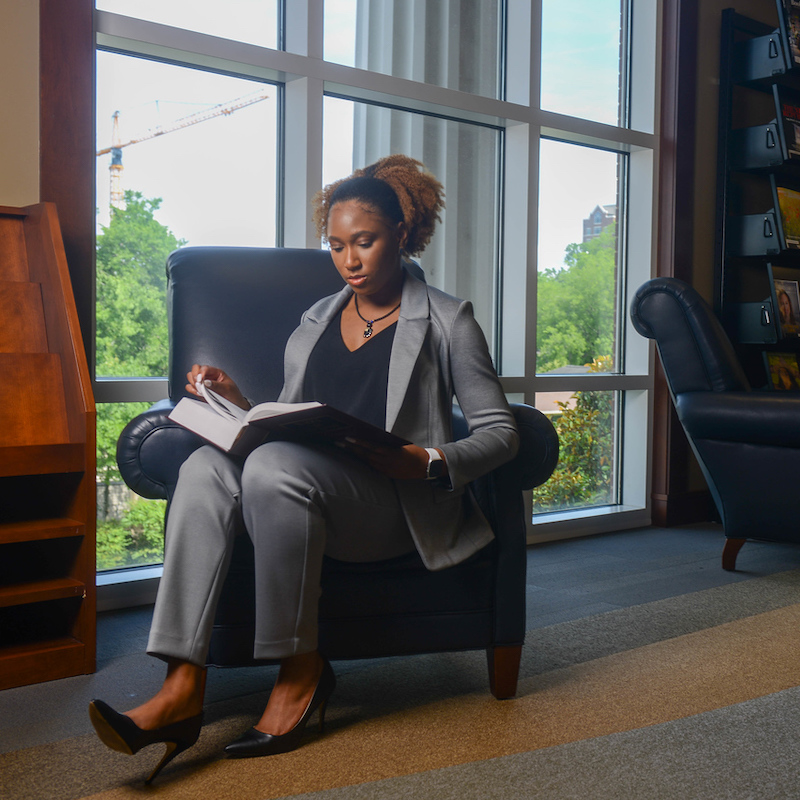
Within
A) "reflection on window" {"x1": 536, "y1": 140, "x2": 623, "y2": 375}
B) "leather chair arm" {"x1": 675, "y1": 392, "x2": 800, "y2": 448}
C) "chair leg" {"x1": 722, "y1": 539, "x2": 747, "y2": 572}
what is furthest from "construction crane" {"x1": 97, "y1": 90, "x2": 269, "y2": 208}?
"chair leg" {"x1": 722, "y1": 539, "x2": 747, "y2": 572}

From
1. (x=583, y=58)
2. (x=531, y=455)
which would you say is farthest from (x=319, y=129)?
(x=531, y=455)

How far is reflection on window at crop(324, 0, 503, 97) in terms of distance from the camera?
3045 millimetres

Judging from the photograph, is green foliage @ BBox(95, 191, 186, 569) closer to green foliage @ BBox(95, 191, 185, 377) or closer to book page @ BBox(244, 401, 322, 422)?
green foliage @ BBox(95, 191, 185, 377)

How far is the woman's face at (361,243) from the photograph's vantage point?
5.49 feet

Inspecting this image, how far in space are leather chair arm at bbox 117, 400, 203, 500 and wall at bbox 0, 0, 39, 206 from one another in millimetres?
977

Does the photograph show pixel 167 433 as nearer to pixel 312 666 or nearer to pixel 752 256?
pixel 312 666

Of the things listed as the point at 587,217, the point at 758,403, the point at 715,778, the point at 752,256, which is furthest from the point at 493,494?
the point at 752,256

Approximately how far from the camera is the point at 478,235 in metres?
3.45

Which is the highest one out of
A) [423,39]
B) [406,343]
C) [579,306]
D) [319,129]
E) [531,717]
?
[423,39]

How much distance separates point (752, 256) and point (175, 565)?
3216mm

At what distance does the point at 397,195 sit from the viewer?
68.2 inches

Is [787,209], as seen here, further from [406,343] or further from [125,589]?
[125,589]

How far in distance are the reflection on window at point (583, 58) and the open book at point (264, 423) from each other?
2.51 meters

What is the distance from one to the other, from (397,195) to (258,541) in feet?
2.50
